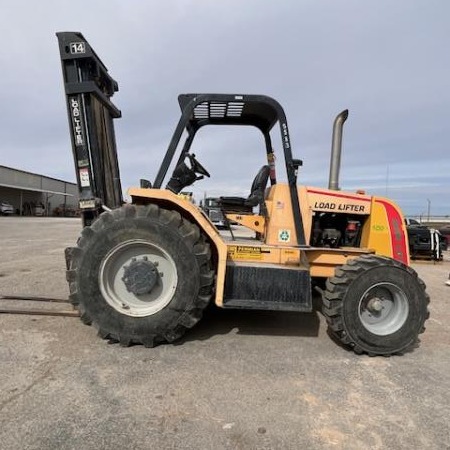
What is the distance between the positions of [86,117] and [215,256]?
2.33 m

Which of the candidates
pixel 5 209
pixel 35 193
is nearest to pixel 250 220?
pixel 5 209

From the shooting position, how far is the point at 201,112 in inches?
206

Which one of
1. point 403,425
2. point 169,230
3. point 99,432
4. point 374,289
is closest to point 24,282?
point 169,230

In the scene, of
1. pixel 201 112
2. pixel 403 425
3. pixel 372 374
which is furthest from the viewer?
pixel 201 112

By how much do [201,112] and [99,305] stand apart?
2.68 metres

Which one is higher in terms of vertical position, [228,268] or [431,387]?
[228,268]

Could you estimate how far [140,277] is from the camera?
4418 millimetres

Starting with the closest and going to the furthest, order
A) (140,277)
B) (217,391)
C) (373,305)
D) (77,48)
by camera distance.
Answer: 1. (217,391)
2. (140,277)
3. (373,305)
4. (77,48)

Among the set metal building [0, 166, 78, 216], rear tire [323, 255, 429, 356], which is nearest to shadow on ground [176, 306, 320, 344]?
rear tire [323, 255, 429, 356]

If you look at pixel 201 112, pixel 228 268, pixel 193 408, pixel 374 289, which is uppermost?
pixel 201 112

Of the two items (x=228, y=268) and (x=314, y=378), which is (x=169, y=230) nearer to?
(x=228, y=268)

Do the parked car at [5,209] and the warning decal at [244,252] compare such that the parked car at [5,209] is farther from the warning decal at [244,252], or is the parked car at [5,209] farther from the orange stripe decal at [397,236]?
the orange stripe decal at [397,236]

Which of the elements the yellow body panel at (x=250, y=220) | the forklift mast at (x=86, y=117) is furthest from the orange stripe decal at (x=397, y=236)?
the forklift mast at (x=86, y=117)

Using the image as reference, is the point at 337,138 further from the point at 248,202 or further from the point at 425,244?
the point at 425,244
